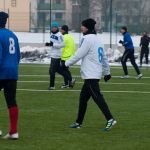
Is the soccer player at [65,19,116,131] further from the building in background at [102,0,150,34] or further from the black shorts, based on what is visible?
the building in background at [102,0,150,34]

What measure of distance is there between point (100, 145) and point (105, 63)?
1.92m

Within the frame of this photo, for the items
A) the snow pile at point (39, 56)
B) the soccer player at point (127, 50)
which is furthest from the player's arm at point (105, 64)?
the snow pile at point (39, 56)

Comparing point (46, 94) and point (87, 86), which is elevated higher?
point (87, 86)

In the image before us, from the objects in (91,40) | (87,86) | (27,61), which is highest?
(91,40)

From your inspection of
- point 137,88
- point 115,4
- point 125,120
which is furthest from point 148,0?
point 125,120

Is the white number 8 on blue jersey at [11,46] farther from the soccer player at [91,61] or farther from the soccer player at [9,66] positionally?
the soccer player at [91,61]

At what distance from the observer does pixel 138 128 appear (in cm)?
1160

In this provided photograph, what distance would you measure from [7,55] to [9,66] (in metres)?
0.17

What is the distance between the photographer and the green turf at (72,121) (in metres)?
9.96

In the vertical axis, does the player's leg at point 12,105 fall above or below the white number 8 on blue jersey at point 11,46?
below

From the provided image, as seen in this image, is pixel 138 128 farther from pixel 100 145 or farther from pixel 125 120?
pixel 100 145

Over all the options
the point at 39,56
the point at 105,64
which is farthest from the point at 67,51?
the point at 39,56

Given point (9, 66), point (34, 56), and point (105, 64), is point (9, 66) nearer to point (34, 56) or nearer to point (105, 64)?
point (105, 64)

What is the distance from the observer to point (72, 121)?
12.3m
